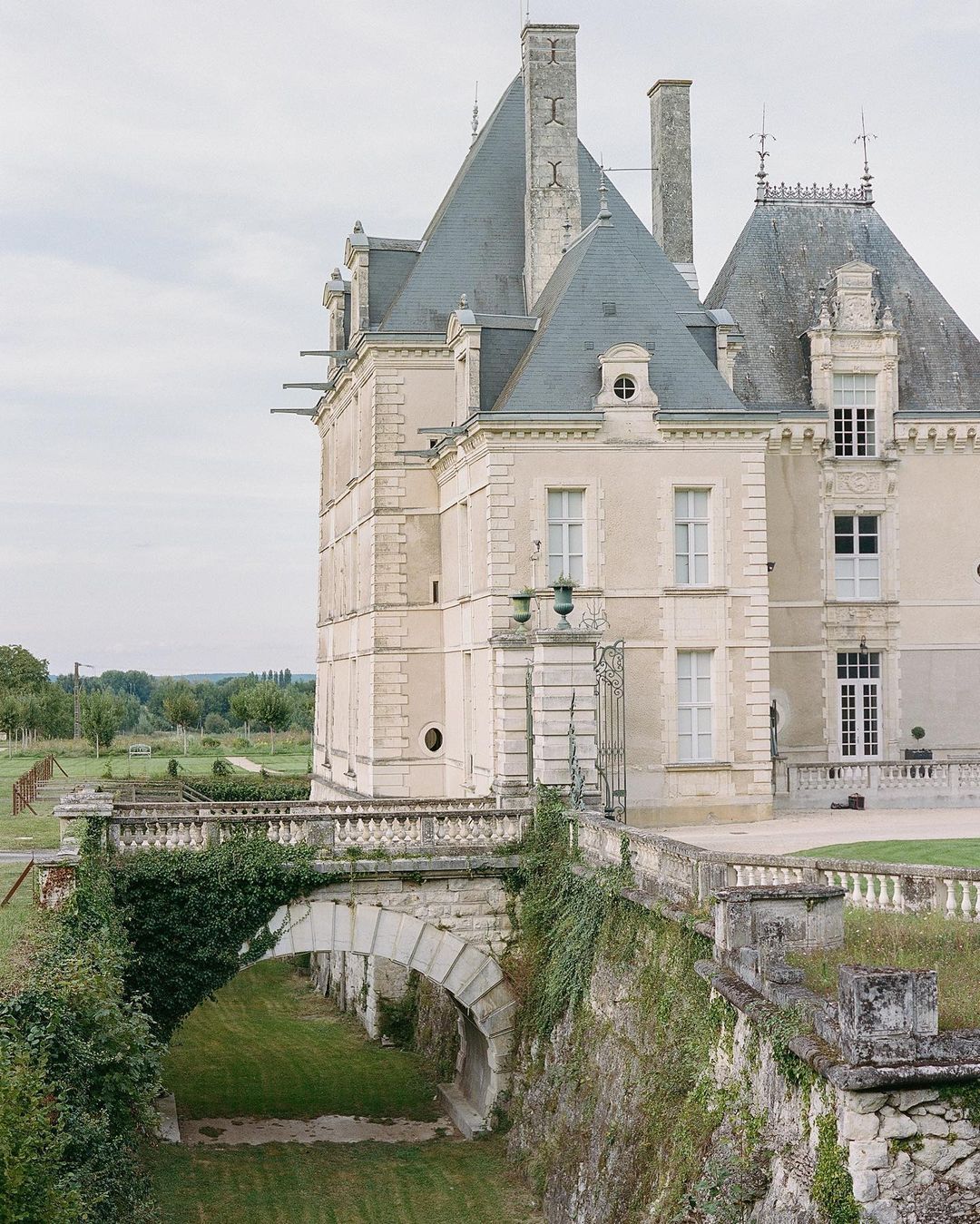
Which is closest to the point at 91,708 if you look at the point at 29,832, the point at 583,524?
the point at 29,832

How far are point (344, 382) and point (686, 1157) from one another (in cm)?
2319

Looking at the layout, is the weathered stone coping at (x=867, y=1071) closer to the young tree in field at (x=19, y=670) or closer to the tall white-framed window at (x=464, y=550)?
the tall white-framed window at (x=464, y=550)

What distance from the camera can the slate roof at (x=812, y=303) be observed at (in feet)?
104

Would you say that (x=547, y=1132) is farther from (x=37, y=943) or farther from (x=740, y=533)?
(x=740, y=533)

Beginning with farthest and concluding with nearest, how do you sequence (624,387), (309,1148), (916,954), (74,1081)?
(624,387)
(309,1148)
(74,1081)
(916,954)

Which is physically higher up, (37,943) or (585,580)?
(585,580)

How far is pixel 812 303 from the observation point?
1288 inches

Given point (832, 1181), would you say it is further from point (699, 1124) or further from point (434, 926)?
point (434, 926)

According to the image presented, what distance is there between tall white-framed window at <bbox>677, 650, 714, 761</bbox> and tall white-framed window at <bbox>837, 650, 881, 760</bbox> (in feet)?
18.1

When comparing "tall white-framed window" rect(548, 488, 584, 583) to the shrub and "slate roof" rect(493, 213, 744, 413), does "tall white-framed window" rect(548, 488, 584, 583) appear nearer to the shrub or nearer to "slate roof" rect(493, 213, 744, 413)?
"slate roof" rect(493, 213, 744, 413)

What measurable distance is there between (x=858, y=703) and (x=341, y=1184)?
15.3 metres

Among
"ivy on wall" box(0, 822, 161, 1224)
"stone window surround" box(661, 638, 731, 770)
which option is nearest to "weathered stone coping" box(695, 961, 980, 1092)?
"ivy on wall" box(0, 822, 161, 1224)

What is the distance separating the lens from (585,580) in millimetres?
26250

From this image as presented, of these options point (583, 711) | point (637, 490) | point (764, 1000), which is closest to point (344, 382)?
point (637, 490)
